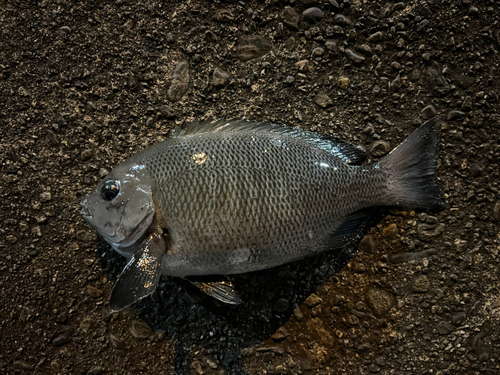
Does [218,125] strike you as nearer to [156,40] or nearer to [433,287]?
[156,40]

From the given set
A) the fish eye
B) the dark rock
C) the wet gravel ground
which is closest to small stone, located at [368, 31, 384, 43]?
the wet gravel ground

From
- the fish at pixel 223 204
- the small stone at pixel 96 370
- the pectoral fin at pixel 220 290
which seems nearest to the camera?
the fish at pixel 223 204

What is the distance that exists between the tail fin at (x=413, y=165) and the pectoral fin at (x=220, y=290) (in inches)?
37.3

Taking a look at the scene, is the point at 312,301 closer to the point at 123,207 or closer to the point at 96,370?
the point at 123,207

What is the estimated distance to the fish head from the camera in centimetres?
148

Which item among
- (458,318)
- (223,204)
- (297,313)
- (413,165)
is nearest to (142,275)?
(223,204)

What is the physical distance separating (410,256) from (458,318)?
0.42m

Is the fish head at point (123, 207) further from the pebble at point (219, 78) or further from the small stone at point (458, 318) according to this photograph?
the small stone at point (458, 318)

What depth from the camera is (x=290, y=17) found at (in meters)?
1.90

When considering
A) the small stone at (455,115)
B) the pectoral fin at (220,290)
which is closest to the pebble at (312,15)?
the small stone at (455,115)

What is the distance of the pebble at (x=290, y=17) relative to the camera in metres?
1.90

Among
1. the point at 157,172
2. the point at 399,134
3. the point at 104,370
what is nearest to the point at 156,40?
the point at 157,172

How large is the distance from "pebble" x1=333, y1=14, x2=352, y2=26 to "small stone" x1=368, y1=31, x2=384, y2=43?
0.14 metres

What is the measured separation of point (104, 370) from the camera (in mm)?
1800
